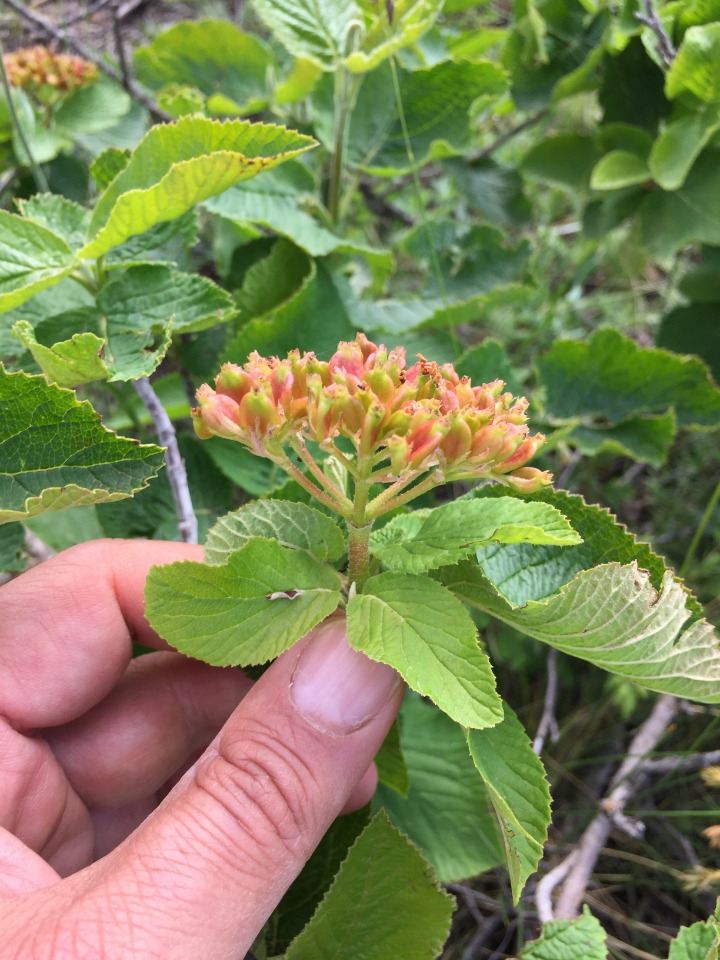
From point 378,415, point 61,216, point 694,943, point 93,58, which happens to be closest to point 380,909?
point 694,943

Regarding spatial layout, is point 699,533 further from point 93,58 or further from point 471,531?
point 93,58

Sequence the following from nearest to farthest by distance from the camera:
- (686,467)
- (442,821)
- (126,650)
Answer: (126,650) → (442,821) → (686,467)

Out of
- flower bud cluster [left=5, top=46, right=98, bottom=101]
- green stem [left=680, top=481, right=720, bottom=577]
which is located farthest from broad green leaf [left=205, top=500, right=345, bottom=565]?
flower bud cluster [left=5, top=46, right=98, bottom=101]

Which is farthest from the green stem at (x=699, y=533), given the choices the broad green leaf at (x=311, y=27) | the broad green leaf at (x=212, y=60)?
the broad green leaf at (x=212, y=60)

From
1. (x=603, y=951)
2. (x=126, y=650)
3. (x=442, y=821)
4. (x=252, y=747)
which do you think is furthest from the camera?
(x=442, y=821)

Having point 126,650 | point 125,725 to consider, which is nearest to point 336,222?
point 126,650

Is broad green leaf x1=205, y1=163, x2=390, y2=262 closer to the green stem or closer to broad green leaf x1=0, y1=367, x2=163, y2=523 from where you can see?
broad green leaf x1=0, y1=367, x2=163, y2=523

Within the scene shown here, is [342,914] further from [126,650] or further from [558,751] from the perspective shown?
[558,751]
